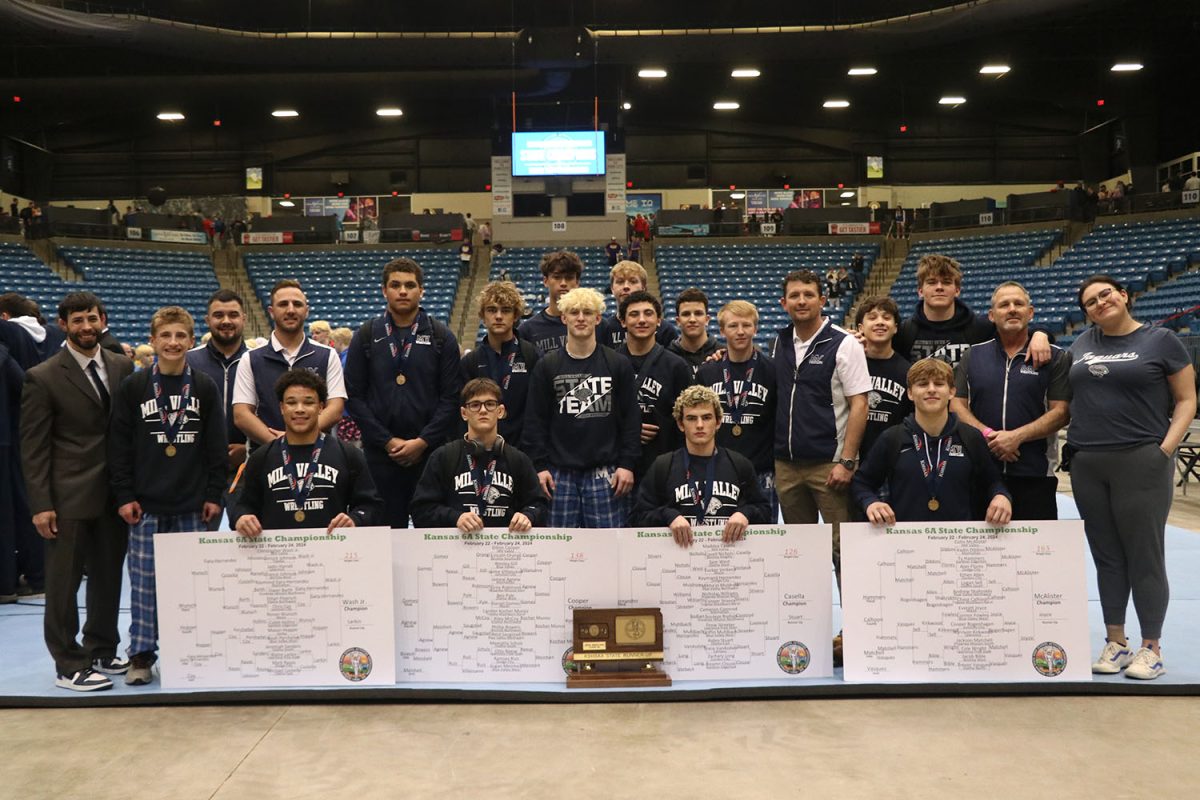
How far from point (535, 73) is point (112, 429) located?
71.6ft

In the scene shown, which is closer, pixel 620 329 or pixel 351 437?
pixel 620 329

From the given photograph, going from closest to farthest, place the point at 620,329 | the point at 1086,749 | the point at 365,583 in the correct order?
the point at 1086,749, the point at 365,583, the point at 620,329

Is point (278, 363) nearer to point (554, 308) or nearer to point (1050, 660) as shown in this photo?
point (554, 308)

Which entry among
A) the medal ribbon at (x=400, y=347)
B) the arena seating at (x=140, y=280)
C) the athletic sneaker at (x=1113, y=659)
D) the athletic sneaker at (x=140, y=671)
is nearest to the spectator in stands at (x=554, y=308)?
the medal ribbon at (x=400, y=347)

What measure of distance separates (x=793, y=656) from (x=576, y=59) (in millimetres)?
21870

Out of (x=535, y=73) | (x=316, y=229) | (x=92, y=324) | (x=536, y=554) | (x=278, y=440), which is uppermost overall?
(x=535, y=73)

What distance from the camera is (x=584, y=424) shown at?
4777 mm

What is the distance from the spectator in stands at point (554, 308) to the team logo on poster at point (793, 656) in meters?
2.13

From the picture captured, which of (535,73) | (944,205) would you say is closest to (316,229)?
(535,73)

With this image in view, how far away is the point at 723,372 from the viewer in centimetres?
500

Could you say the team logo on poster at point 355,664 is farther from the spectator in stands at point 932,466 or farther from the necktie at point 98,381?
the spectator in stands at point 932,466

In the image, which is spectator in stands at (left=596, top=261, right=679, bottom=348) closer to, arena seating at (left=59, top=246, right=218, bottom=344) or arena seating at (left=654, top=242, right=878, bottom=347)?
arena seating at (left=654, top=242, right=878, bottom=347)

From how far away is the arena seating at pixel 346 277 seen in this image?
946 inches

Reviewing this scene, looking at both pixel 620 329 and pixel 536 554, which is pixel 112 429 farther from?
pixel 620 329
